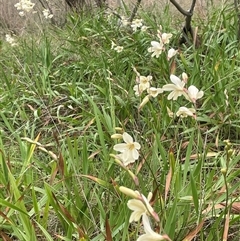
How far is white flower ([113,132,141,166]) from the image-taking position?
1.08 m

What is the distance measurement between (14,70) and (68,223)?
2.80 meters

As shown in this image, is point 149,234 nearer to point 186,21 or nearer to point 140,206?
point 140,206

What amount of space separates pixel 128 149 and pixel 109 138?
989 mm

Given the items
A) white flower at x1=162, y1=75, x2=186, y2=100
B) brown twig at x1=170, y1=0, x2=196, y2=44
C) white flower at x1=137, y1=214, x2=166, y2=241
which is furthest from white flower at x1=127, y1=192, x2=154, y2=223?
brown twig at x1=170, y1=0, x2=196, y2=44

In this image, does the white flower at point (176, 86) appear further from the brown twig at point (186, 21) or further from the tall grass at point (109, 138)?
the brown twig at point (186, 21)

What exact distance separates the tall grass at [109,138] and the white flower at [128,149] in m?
0.06

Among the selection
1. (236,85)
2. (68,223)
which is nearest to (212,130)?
(236,85)

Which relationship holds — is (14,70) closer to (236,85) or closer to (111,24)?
(111,24)

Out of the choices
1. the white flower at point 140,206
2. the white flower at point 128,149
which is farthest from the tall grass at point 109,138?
the white flower at point 140,206

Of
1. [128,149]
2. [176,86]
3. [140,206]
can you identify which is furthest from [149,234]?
[176,86]

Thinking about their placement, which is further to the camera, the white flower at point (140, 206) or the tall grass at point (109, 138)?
the tall grass at point (109, 138)

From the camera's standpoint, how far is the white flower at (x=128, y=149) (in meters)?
1.08

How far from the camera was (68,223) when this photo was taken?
1.35 meters

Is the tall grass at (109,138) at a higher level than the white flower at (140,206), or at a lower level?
lower
